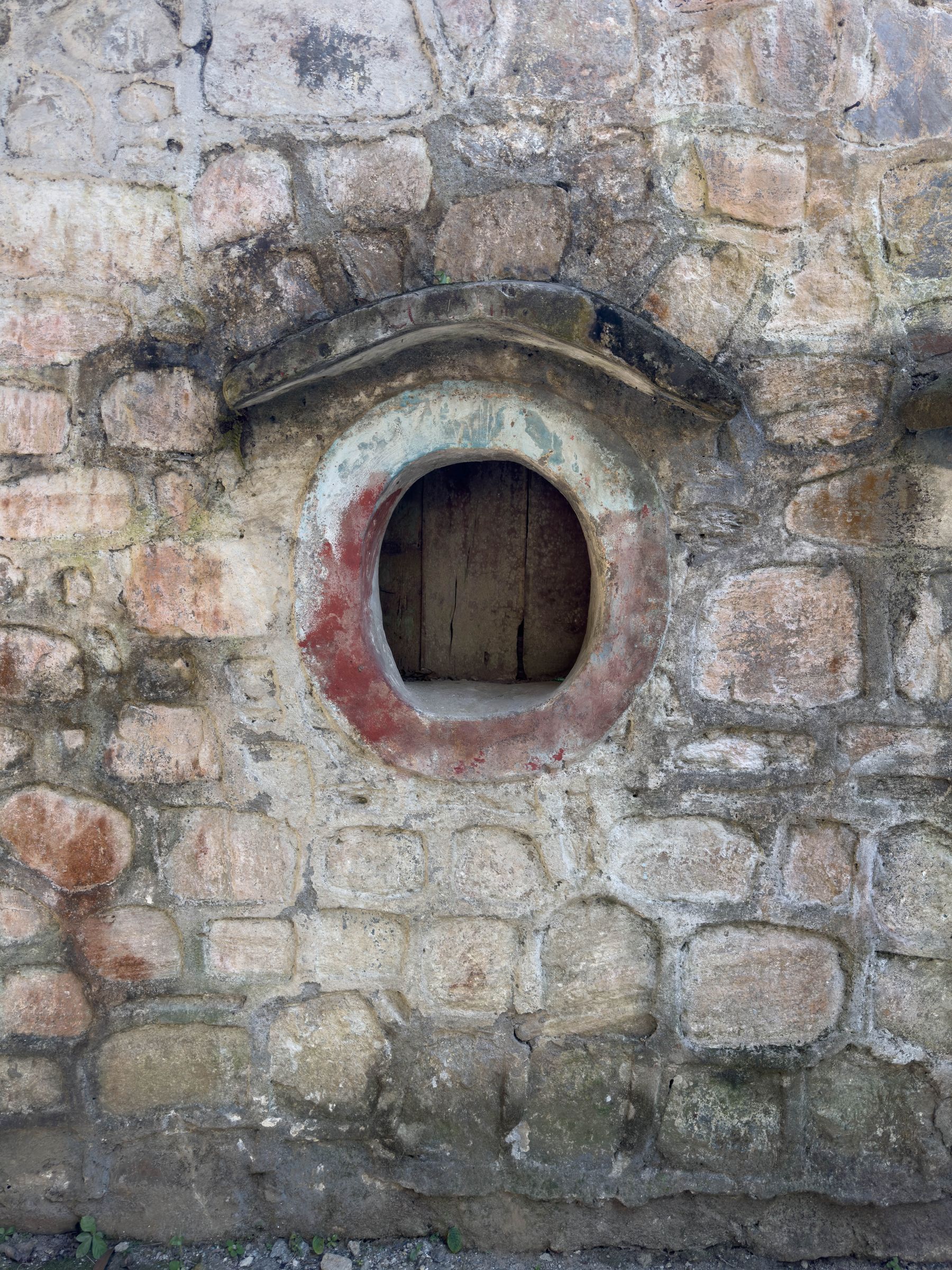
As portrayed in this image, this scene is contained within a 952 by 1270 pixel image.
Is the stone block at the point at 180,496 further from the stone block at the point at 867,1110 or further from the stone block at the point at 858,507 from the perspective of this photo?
the stone block at the point at 867,1110

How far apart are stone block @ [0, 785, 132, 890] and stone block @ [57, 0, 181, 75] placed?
161cm

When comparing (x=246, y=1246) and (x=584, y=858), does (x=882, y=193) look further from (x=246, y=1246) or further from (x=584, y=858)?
(x=246, y=1246)

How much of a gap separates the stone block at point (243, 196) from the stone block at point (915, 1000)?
7.17 ft

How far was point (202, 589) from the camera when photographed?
6.82 ft

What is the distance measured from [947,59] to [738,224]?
1.80 feet

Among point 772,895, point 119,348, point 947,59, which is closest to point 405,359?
point 119,348

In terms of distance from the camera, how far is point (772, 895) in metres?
2.14

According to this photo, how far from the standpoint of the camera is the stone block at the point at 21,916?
217 cm

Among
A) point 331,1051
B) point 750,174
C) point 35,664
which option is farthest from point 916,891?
point 35,664

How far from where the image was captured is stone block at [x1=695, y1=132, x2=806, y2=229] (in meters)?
1.96

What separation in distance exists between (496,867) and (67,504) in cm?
128

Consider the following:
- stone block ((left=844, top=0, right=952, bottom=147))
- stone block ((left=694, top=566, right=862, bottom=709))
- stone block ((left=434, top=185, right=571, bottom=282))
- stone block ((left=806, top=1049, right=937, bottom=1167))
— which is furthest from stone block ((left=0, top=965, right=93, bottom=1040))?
stone block ((left=844, top=0, right=952, bottom=147))

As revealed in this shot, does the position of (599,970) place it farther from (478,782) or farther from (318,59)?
(318,59)

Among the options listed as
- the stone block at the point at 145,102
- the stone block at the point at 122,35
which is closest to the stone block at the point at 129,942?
the stone block at the point at 145,102
